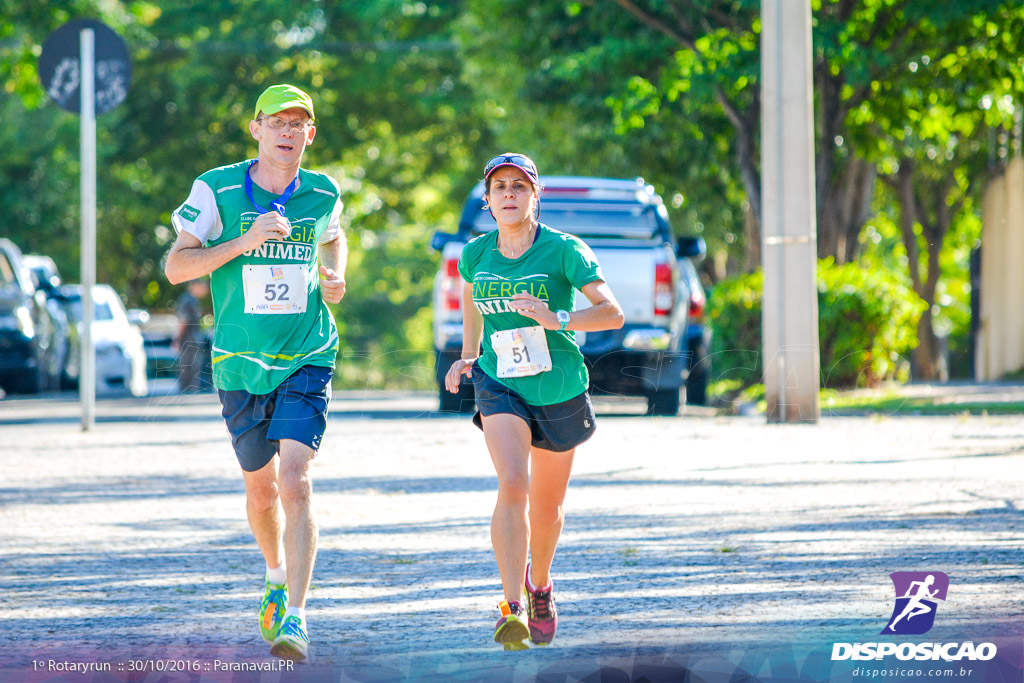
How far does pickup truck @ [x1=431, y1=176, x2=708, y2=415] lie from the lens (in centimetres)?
1404

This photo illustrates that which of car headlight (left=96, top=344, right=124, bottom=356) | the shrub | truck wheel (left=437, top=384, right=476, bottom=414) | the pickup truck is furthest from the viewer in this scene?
car headlight (left=96, top=344, right=124, bottom=356)

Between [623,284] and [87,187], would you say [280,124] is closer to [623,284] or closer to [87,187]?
[623,284]

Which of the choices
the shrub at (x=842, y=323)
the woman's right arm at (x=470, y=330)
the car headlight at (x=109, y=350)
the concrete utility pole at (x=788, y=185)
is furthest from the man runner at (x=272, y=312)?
the car headlight at (x=109, y=350)

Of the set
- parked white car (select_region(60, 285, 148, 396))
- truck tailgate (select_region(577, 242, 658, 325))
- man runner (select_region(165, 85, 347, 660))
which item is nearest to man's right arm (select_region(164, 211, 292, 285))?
man runner (select_region(165, 85, 347, 660))

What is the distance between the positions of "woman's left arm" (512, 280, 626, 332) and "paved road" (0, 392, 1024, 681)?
1164 millimetres

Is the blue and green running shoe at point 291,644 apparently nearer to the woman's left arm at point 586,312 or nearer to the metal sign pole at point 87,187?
the woman's left arm at point 586,312

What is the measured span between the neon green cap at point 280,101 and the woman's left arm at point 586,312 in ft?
3.58

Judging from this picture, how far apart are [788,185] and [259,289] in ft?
30.7

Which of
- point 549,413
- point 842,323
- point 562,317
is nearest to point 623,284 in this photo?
point 842,323

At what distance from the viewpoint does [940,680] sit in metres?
4.84

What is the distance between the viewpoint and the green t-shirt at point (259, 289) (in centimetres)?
549

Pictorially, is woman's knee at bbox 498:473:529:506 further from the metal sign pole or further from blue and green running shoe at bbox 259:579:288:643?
the metal sign pole

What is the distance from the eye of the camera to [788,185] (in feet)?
46.2

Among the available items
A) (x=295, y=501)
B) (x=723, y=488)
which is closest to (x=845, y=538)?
(x=723, y=488)
